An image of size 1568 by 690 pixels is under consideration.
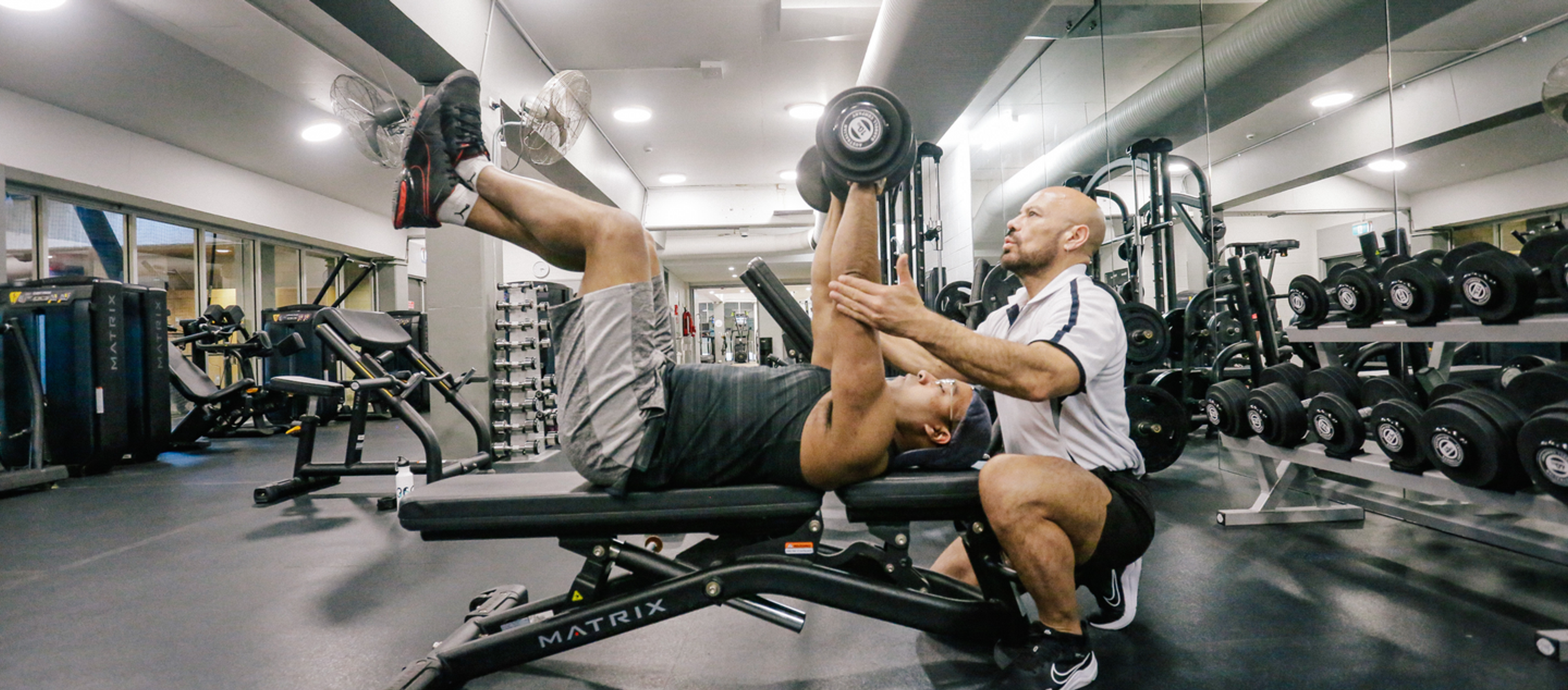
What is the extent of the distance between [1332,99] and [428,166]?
156 inches

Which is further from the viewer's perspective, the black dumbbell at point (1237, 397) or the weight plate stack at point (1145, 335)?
the weight plate stack at point (1145, 335)

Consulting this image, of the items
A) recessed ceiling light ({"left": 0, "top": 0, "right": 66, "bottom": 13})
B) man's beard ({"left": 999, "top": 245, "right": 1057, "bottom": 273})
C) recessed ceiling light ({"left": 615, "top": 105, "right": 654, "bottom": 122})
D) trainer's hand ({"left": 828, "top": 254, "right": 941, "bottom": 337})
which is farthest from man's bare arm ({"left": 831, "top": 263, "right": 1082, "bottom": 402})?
A: recessed ceiling light ({"left": 615, "top": 105, "right": 654, "bottom": 122})

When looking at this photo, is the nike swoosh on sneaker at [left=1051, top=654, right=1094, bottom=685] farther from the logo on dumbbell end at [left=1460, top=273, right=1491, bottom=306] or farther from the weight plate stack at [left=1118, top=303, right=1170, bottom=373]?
the weight plate stack at [left=1118, top=303, right=1170, bottom=373]

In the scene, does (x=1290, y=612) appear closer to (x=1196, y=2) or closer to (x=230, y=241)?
(x=1196, y=2)

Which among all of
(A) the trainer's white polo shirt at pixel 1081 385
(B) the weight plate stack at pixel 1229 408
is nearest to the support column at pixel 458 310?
(A) the trainer's white polo shirt at pixel 1081 385

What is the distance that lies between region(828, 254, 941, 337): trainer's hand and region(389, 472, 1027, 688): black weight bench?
0.34 meters

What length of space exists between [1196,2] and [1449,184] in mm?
1975

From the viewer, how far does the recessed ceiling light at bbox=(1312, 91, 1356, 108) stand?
3.10 metres

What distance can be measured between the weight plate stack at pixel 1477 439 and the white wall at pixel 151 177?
844cm

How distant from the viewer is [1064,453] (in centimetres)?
158

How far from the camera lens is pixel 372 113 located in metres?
3.05

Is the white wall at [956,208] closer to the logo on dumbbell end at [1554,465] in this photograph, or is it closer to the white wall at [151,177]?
the logo on dumbbell end at [1554,465]

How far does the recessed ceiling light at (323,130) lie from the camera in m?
5.71

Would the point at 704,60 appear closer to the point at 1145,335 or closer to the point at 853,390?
the point at 1145,335
